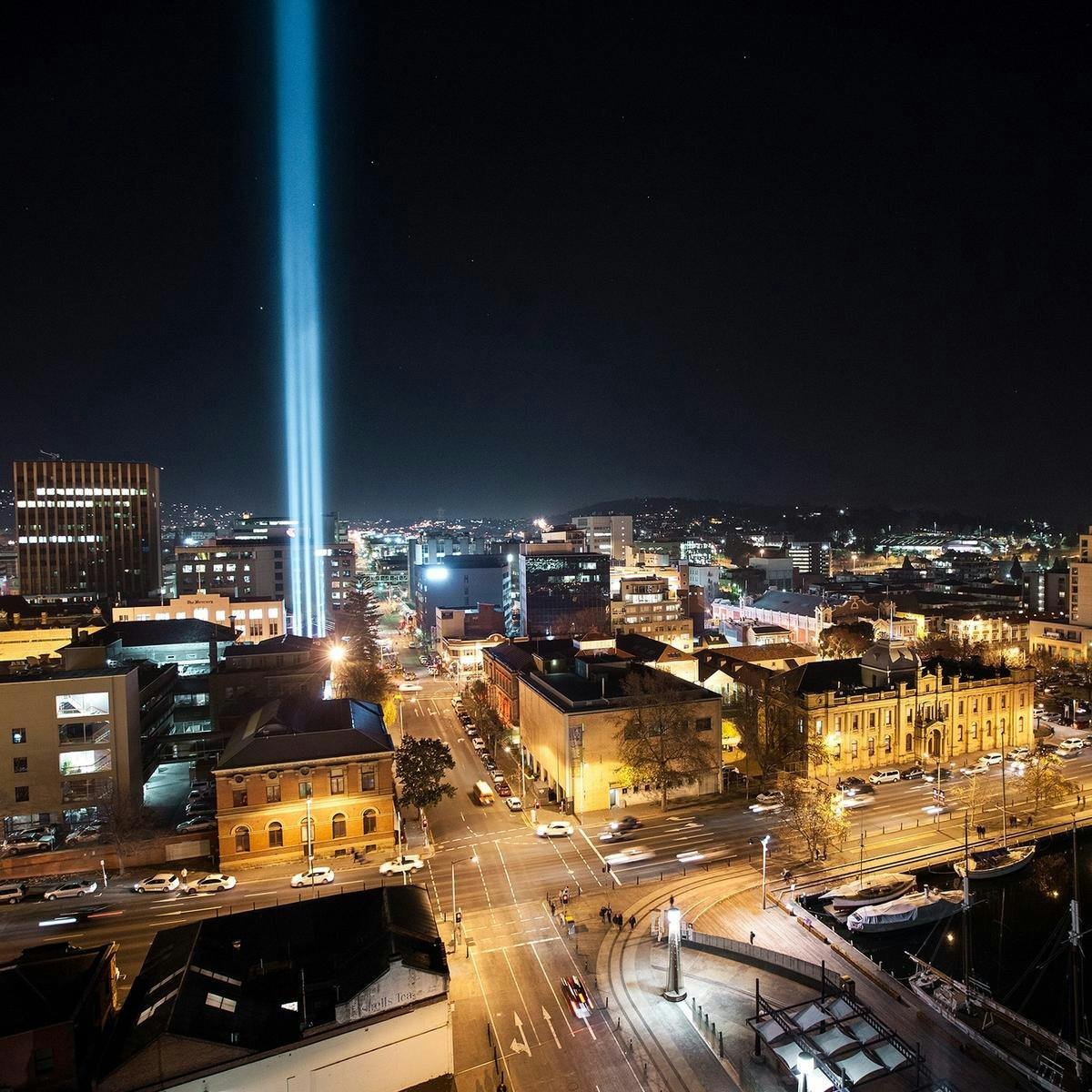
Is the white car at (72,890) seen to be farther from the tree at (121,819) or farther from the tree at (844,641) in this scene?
the tree at (844,641)

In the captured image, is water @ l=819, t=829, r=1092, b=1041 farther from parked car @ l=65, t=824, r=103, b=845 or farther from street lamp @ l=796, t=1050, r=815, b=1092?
parked car @ l=65, t=824, r=103, b=845

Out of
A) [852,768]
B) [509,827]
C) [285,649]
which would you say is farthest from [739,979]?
[285,649]

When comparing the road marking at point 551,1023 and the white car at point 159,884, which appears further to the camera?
the white car at point 159,884

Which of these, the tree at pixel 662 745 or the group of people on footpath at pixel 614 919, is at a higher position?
the tree at pixel 662 745

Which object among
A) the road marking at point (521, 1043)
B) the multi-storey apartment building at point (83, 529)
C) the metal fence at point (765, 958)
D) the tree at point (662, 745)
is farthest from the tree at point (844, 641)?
the multi-storey apartment building at point (83, 529)

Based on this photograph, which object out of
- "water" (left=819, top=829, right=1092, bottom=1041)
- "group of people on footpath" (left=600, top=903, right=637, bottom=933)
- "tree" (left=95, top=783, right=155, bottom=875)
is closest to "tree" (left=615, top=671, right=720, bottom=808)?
"group of people on footpath" (left=600, top=903, right=637, bottom=933)

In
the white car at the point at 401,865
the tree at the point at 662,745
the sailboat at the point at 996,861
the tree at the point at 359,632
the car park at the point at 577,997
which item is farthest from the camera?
the tree at the point at 359,632
